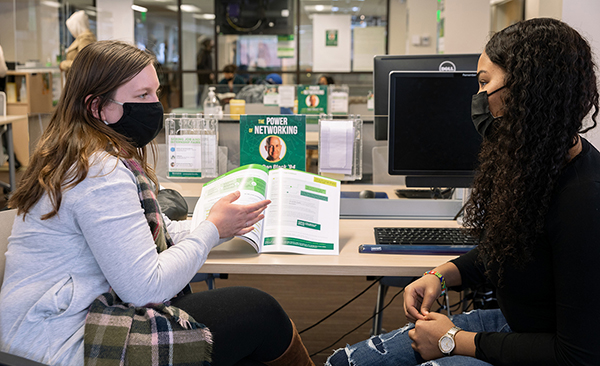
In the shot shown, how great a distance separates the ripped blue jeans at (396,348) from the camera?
48.4 inches

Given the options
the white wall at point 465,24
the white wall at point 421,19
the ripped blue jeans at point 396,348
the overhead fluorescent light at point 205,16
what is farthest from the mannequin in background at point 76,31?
the ripped blue jeans at point 396,348

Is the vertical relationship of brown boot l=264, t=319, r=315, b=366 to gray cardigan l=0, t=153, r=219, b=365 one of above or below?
below

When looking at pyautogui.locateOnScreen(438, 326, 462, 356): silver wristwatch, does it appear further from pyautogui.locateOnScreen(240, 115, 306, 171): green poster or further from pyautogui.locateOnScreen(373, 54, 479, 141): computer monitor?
pyautogui.locateOnScreen(373, 54, 479, 141): computer monitor

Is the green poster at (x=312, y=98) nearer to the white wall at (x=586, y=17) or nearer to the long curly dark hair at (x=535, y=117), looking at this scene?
the white wall at (x=586, y=17)

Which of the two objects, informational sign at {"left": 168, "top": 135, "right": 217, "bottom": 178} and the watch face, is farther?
informational sign at {"left": 168, "top": 135, "right": 217, "bottom": 178}

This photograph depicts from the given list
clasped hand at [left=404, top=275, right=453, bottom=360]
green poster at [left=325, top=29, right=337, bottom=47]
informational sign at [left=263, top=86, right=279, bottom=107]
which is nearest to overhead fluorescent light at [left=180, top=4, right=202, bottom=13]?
green poster at [left=325, top=29, right=337, bottom=47]

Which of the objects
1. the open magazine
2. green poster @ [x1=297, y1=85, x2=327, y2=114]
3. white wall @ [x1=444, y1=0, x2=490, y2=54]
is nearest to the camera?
the open magazine

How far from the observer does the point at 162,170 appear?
6.11 feet

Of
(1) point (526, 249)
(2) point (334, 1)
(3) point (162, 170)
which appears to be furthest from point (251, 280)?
(2) point (334, 1)

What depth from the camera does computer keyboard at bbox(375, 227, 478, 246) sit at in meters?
1.46

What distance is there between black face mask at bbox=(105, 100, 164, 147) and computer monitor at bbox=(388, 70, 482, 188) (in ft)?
2.54

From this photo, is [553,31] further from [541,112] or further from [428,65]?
[428,65]

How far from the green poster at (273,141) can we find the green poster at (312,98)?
3.23 meters

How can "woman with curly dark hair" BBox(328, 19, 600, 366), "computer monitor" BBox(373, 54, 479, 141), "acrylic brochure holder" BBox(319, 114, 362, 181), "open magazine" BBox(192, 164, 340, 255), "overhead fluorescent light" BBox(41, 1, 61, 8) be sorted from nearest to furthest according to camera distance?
1. "woman with curly dark hair" BBox(328, 19, 600, 366)
2. "open magazine" BBox(192, 164, 340, 255)
3. "acrylic brochure holder" BBox(319, 114, 362, 181)
4. "computer monitor" BBox(373, 54, 479, 141)
5. "overhead fluorescent light" BBox(41, 1, 61, 8)
